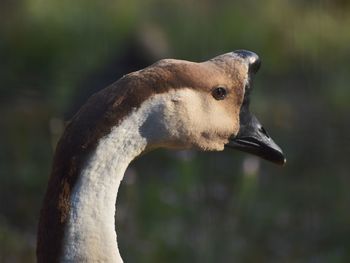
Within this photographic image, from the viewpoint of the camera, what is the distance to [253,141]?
3682 mm

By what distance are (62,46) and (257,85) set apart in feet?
5.33

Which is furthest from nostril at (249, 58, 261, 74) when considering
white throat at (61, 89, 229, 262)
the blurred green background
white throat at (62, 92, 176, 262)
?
the blurred green background

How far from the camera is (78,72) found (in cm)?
955

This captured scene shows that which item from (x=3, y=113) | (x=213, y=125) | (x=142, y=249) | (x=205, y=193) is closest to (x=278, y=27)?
(x=3, y=113)

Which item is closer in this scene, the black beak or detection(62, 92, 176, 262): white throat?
detection(62, 92, 176, 262): white throat

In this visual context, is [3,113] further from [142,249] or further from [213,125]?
[213,125]

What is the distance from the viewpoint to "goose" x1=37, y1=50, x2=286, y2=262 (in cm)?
307

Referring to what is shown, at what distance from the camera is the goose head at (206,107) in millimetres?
3258

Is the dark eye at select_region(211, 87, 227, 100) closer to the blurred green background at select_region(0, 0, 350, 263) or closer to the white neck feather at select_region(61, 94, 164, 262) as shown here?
the white neck feather at select_region(61, 94, 164, 262)

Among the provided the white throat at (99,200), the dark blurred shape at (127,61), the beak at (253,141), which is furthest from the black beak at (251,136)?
the dark blurred shape at (127,61)

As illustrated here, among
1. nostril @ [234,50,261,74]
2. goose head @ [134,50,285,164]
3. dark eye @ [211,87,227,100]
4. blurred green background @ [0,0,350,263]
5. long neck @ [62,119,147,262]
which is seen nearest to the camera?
long neck @ [62,119,147,262]

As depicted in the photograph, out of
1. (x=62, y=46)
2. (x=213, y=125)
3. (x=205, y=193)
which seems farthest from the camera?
(x=62, y=46)

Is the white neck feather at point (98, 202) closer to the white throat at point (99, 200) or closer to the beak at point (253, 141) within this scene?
the white throat at point (99, 200)

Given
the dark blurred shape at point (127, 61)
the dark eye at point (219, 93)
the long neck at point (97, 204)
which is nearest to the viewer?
the long neck at point (97, 204)
